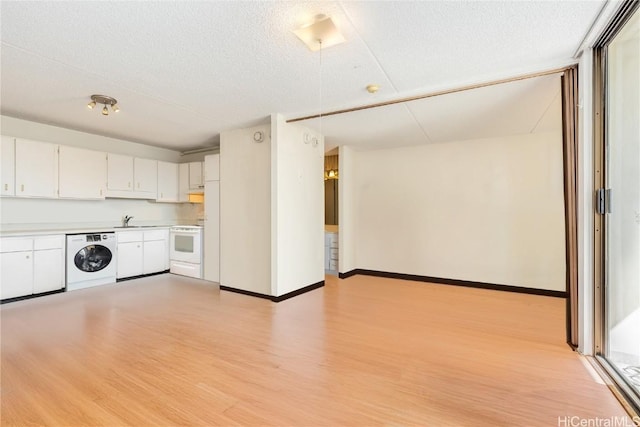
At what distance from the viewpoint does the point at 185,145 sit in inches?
217

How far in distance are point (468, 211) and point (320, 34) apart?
148 inches

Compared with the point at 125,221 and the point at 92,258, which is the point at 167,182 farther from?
the point at 92,258

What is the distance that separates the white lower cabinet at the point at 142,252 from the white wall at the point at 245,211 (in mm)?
1609

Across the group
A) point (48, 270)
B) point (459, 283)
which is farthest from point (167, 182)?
point (459, 283)

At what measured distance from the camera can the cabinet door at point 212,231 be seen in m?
4.76

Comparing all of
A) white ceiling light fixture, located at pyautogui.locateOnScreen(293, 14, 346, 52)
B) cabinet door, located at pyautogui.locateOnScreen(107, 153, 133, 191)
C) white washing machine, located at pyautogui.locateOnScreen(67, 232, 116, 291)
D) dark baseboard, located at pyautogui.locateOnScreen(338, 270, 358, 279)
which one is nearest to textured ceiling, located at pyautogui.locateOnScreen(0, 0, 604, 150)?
white ceiling light fixture, located at pyautogui.locateOnScreen(293, 14, 346, 52)

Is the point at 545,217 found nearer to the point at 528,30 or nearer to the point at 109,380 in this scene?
the point at 528,30

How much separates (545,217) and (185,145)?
5863 mm

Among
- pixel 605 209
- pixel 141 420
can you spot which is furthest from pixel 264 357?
pixel 605 209

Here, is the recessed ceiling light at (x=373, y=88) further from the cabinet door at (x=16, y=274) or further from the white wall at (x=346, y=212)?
the cabinet door at (x=16, y=274)

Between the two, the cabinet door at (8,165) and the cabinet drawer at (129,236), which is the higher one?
the cabinet door at (8,165)

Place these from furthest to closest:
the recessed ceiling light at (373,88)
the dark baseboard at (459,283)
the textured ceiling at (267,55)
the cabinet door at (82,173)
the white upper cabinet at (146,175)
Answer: the white upper cabinet at (146,175), the cabinet door at (82,173), the dark baseboard at (459,283), the recessed ceiling light at (373,88), the textured ceiling at (267,55)

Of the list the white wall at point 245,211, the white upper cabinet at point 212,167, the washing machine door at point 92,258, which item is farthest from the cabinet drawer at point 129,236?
the white wall at point 245,211

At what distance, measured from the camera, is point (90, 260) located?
4418 millimetres
